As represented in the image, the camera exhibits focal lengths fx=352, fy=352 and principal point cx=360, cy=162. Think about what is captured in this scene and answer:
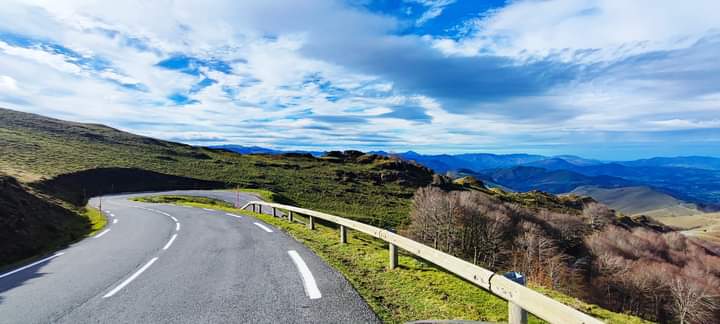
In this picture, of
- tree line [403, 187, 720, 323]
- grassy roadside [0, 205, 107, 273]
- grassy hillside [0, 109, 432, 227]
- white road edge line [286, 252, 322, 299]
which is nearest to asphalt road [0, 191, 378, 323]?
white road edge line [286, 252, 322, 299]

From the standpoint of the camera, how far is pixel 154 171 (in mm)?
62562

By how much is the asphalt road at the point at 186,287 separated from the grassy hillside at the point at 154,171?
32.8 meters

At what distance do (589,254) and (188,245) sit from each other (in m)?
57.3

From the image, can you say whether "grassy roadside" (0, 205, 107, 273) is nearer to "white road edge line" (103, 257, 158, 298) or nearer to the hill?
the hill

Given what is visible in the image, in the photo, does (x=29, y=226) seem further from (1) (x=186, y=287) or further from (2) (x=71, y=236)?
(1) (x=186, y=287)

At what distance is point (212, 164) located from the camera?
3351 inches

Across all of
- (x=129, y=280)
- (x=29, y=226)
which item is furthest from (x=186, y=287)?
(x=29, y=226)

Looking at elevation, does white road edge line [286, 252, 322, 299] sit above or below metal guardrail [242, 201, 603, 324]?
below

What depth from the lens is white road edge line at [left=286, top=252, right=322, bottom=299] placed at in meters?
5.82

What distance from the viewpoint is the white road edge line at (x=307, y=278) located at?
582 centimetres

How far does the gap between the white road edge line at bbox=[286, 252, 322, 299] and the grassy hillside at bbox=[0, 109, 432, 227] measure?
3683cm

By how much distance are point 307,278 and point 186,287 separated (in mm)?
2249

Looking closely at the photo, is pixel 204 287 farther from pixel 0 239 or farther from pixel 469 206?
pixel 469 206

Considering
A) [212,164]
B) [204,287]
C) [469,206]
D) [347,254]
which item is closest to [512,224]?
[469,206]
